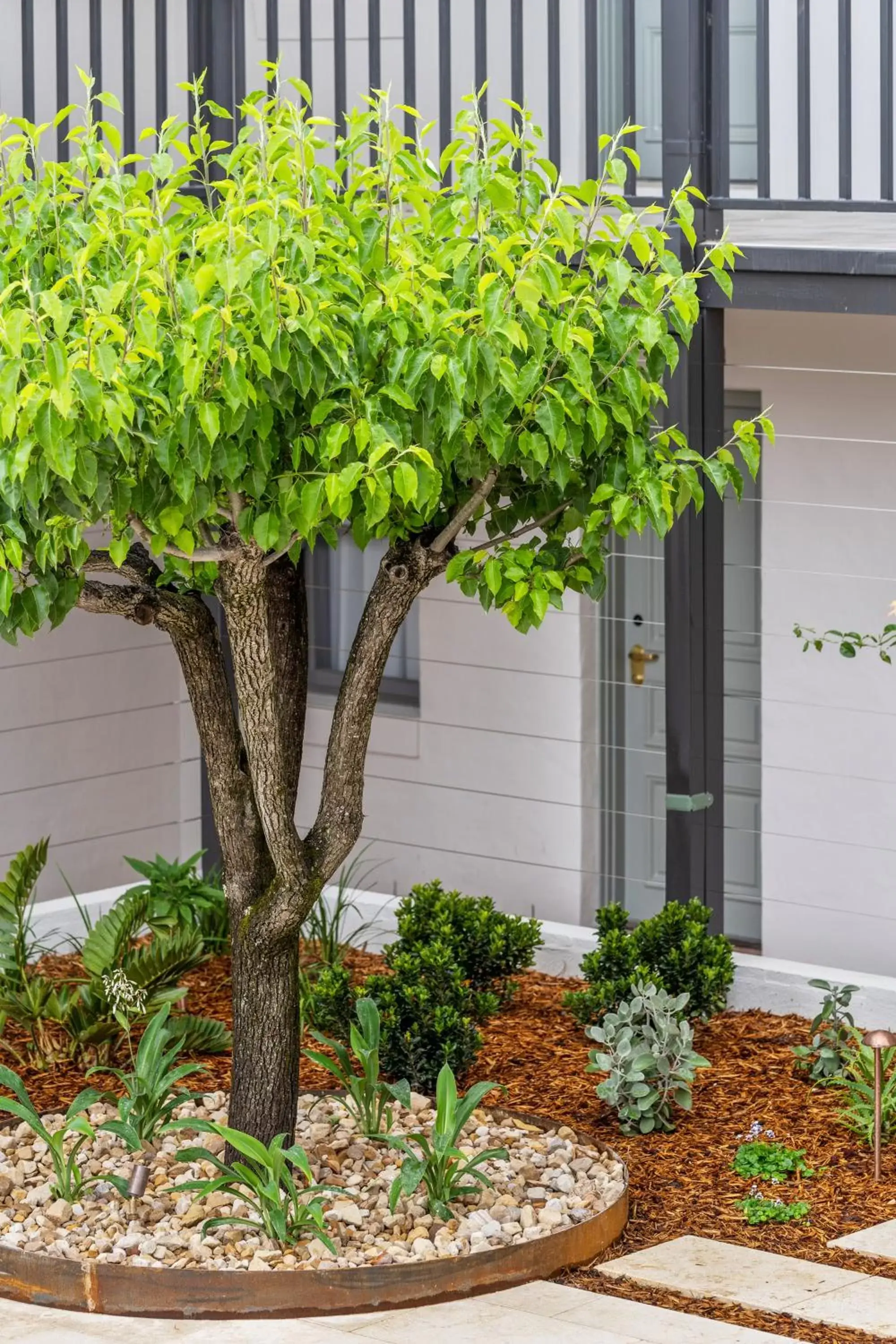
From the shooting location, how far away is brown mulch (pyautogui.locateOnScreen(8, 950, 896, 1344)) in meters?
5.39

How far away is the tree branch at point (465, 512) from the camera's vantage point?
16.5ft

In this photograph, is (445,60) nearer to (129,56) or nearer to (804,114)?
(804,114)

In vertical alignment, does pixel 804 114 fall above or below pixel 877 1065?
above

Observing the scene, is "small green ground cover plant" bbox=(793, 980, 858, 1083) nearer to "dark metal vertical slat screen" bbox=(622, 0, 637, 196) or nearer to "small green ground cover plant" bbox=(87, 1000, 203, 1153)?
"small green ground cover plant" bbox=(87, 1000, 203, 1153)

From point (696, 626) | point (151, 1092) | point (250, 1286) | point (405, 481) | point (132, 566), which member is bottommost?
point (250, 1286)

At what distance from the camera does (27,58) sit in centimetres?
791

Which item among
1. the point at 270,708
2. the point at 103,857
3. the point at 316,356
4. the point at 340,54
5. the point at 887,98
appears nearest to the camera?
the point at 316,356

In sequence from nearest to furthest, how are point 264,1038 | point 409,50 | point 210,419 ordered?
point 210,419 < point 264,1038 < point 409,50

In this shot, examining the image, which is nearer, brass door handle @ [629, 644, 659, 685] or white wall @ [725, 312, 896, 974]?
white wall @ [725, 312, 896, 974]

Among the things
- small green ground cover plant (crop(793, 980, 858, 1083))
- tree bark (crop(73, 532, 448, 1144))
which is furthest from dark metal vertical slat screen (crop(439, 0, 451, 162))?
small green ground cover plant (crop(793, 980, 858, 1083))

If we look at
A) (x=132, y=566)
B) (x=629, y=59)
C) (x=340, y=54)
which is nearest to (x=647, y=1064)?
(x=132, y=566)

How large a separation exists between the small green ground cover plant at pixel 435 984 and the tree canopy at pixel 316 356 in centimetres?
190

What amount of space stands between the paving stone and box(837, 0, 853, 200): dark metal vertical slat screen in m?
3.35

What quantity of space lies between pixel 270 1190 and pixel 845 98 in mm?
4011
